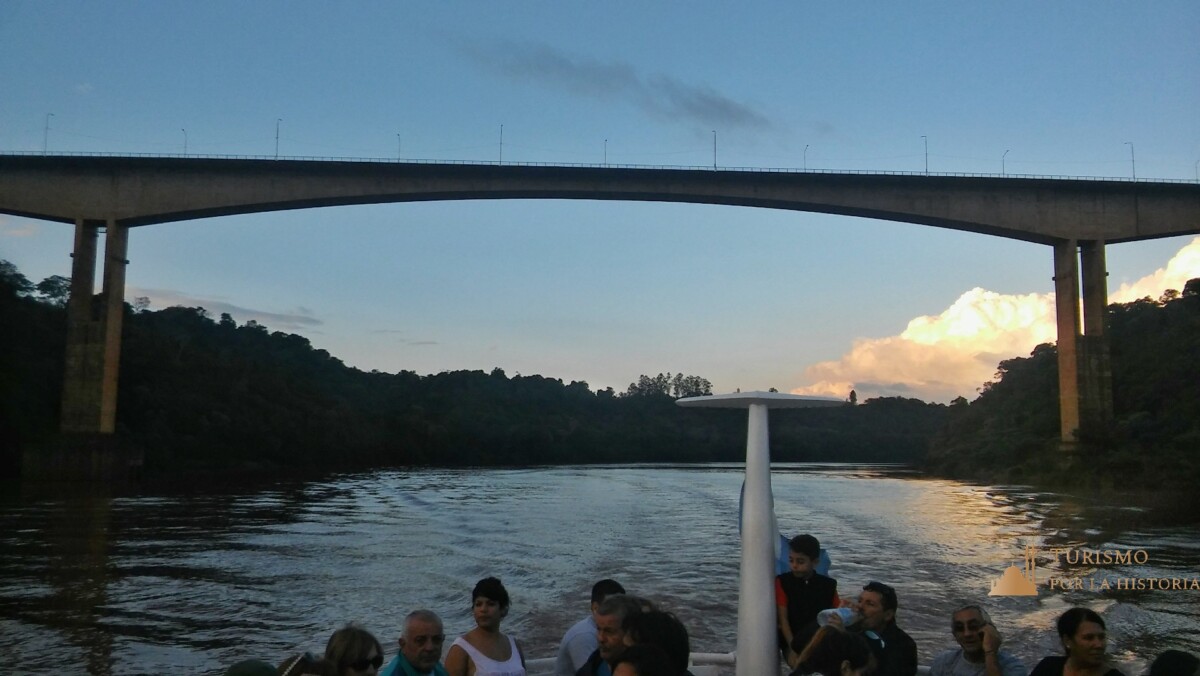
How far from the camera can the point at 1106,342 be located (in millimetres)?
37562

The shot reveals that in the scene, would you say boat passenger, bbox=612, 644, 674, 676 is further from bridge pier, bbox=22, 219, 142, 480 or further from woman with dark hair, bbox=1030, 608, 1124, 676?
bridge pier, bbox=22, 219, 142, 480

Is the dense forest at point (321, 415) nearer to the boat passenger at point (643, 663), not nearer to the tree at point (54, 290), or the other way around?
the tree at point (54, 290)

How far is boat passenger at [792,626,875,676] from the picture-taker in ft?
11.7

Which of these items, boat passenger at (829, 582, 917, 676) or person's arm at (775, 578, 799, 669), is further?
person's arm at (775, 578, 799, 669)

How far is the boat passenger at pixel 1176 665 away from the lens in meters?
3.58

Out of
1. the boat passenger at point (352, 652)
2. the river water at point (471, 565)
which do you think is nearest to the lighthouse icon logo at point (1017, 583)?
the river water at point (471, 565)

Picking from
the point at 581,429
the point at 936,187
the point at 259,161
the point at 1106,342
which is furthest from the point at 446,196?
the point at 581,429

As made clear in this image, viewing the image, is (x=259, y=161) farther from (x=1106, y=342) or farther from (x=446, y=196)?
(x=1106, y=342)

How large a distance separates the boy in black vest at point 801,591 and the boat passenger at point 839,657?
1737mm

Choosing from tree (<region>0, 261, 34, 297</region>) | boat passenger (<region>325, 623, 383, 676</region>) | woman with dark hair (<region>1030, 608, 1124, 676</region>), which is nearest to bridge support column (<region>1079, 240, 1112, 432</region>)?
woman with dark hair (<region>1030, 608, 1124, 676</region>)

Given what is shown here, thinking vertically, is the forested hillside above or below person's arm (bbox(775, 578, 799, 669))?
above

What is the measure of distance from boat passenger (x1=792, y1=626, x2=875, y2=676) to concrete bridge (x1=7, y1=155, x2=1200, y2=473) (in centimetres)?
3712

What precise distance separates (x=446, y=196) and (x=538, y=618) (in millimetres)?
30044

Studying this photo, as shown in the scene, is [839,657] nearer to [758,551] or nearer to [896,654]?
[758,551]
